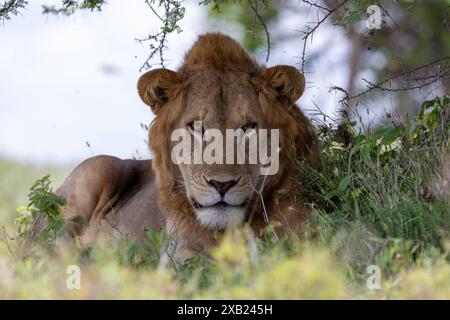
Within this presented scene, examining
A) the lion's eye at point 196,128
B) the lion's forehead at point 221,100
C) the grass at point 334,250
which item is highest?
the lion's forehead at point 221,100

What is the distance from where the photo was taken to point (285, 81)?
270 inches

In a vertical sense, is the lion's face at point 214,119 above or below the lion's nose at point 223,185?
above

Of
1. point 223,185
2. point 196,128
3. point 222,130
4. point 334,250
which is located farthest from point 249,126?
point 334,250

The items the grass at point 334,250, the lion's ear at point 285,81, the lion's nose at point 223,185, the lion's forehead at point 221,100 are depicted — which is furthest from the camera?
the lion's ear at point 285,81

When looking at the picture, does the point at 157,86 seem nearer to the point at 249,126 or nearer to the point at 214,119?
the point at 214,119

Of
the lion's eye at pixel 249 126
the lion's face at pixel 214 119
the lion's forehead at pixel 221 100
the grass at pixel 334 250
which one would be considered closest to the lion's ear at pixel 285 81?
the lion's face at pixel 214 119

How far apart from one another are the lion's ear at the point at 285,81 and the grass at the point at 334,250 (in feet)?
1.70

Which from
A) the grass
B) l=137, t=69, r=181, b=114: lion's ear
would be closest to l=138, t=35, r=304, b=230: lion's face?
l=137, t=69, r=181, b=114: lion's ear

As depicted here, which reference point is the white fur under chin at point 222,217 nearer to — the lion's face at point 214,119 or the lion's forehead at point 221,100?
the lion's face at point 214,119

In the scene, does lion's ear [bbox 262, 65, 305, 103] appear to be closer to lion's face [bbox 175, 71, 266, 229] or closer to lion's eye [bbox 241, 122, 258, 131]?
lion's face [bbox 175, 71, 266, 229]

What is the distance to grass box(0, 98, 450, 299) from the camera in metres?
4.65

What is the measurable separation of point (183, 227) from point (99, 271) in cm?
199

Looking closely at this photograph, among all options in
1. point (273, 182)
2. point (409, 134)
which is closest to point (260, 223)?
point (273, 182)

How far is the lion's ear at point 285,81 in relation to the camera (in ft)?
22.4
